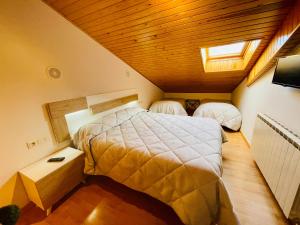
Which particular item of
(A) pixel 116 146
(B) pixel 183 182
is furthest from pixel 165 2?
(B) pixel 183 182

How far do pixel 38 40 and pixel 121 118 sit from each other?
150 cm

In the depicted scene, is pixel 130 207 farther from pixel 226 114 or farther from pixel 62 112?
pixel 226 114

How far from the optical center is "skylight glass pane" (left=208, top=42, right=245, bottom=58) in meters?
2.78

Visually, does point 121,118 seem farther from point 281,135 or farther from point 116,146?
point 281,135

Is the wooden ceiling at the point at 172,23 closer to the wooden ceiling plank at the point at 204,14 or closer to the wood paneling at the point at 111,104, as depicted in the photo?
the wooden ceiling plank at the point at 204,14

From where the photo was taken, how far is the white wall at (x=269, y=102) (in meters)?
1.50

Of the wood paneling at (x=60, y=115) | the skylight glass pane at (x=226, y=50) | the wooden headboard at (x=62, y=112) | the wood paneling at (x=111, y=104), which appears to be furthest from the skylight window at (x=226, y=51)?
the wood paneling at (x=60, y=115)

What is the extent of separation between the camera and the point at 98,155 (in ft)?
5.94

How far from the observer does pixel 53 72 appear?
183cm

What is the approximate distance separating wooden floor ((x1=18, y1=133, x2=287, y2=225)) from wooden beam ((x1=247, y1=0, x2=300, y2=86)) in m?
1.57

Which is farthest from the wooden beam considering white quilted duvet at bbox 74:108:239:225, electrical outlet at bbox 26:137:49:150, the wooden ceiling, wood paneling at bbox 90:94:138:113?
electrical outlet at bbox 26:137:49:150

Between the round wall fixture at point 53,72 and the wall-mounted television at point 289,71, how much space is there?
8.66 ft

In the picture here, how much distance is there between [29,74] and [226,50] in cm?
332

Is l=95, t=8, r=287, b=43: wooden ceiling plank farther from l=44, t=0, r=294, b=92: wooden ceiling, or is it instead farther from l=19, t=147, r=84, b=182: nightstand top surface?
l=19, t=147, r=84, b=182: nightstand top surface
